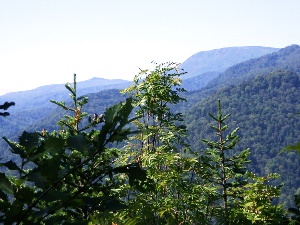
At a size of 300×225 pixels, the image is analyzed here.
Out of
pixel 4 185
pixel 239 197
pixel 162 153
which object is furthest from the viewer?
pixel 239 197

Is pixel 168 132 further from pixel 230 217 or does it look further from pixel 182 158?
pixel 230 217

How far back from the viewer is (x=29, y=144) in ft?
4.45

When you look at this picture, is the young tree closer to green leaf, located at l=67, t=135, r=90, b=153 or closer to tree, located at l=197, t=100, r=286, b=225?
tree, located at l=197, t=100, r=286, b=225

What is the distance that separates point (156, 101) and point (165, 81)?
554mm

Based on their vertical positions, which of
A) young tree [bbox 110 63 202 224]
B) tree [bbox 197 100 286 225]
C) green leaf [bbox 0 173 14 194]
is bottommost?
tree [bbox 197 100 286 225]

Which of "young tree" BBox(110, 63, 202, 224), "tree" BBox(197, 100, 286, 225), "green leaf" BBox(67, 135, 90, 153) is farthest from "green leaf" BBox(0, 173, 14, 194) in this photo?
"tree" BBox(197, 100, 286, 225)

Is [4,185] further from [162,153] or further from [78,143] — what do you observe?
[162,153]

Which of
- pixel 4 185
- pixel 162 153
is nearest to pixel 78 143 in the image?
pixel 4 185

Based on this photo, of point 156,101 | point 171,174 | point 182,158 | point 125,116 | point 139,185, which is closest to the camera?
point 125,116

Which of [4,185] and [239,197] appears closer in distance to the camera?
[4,185]

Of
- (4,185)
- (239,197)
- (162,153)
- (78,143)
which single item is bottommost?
(239,197)

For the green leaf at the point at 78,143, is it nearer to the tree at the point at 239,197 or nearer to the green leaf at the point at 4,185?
the green leaf at the point at 4,185

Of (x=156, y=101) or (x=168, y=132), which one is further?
(x=156, y=101)

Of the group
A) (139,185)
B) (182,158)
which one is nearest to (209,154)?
(182,158)
